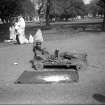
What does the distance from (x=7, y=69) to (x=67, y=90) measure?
11.5 feet

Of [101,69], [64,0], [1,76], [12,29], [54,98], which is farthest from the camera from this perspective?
[64,0]

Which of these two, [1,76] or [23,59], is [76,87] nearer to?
[1,76]

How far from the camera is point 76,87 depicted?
20.4ft

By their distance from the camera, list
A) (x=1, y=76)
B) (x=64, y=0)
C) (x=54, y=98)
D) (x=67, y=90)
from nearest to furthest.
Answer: (x=54, y=98) < (x=67, y=90) < (x=1, y=76) < (x=64, y=0)

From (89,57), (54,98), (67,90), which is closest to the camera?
(54,98)

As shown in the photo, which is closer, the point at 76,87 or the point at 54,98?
the point at 54,98

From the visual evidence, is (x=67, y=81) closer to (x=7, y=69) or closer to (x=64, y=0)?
(x=7, y=69)

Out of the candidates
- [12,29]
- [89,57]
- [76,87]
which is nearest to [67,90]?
[76,87]

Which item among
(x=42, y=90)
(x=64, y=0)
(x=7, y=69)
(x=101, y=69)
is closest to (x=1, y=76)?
(x=7, y=69)

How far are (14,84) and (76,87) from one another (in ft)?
6.18

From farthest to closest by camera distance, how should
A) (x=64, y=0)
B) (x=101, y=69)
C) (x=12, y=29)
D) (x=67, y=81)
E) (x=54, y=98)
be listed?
(x=64, y=0), (x=12, y=29), (x=101, y=69), (x=67, y=81), (x=54, y=98)

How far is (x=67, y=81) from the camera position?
6652 mm

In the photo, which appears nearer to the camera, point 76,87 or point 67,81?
point 76,87

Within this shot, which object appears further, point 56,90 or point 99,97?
point 56,90
